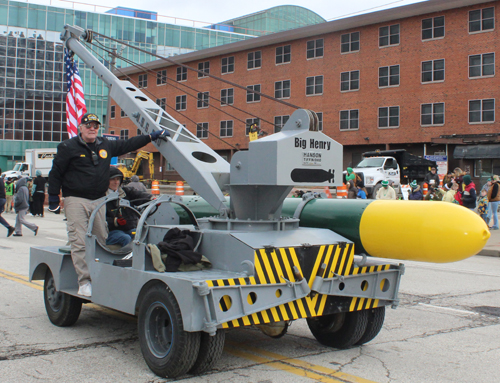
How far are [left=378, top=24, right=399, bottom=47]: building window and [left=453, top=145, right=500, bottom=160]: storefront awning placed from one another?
9185 mm

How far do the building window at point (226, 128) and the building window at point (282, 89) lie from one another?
18.3 feet

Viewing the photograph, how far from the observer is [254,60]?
47.4 meters

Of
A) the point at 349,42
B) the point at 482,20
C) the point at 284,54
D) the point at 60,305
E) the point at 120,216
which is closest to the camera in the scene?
the point at 60,305

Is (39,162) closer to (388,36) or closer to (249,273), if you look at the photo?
(388,36)

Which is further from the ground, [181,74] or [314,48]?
→ [181,74]

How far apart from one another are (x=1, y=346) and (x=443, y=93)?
36.6m

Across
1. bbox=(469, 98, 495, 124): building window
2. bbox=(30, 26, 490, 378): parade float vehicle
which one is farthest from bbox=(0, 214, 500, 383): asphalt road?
bbox=(469, 98, 495, 124): building window

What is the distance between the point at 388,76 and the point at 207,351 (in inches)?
1487

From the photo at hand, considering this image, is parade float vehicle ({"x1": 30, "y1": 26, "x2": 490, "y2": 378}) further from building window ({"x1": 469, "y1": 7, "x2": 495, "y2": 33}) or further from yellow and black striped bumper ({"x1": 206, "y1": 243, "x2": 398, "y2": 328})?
building window ({"x1": 469, "y1": 7, "x2": 495, "y2": 33})

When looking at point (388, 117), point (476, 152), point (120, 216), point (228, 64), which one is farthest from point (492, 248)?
point (228, 64)

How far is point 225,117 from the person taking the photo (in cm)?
4919

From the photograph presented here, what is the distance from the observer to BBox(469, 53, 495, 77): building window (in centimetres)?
3553

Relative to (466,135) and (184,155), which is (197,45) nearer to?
(466,135)

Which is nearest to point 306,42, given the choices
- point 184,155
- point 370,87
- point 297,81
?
point 297,81
